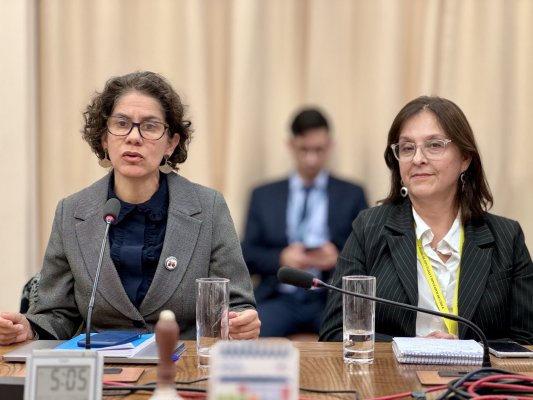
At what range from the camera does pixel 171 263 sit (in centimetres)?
242

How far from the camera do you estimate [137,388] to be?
165 cm

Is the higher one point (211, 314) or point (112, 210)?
point (112, 210)

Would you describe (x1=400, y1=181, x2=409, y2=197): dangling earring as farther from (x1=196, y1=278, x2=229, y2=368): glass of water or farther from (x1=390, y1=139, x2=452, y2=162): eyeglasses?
(x1=196, y1=278, x2=229, y2=368): glass of water

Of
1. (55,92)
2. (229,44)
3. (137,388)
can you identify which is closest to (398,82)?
(229,44)

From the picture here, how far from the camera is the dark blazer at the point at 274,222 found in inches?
158

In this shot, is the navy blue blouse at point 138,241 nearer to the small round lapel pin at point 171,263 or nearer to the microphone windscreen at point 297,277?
the small round lapel pin at point 171,263

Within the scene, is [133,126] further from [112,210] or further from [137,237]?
[112,210]

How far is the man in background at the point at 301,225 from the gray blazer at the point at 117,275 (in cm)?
139

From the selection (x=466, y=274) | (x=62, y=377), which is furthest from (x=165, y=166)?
(x=62, y=377)

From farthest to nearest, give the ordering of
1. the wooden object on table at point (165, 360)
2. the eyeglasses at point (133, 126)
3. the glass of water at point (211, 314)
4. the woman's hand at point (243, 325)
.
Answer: the eyeglasses at point (133, 126)
the woman's hand at point (243, 325)
the glass of water at point (211, 314)
the wooden object on table at point (165, 360)

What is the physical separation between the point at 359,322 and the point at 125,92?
3.76 feet

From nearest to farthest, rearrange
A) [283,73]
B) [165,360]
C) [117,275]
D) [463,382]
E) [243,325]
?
[165,360]
[463,382]
[243,325]
[117,275]
[283,73]

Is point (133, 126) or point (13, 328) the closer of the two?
point (13, 328)

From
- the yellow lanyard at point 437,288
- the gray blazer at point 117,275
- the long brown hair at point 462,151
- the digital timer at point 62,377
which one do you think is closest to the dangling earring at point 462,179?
the long brown hair at point 462,151
